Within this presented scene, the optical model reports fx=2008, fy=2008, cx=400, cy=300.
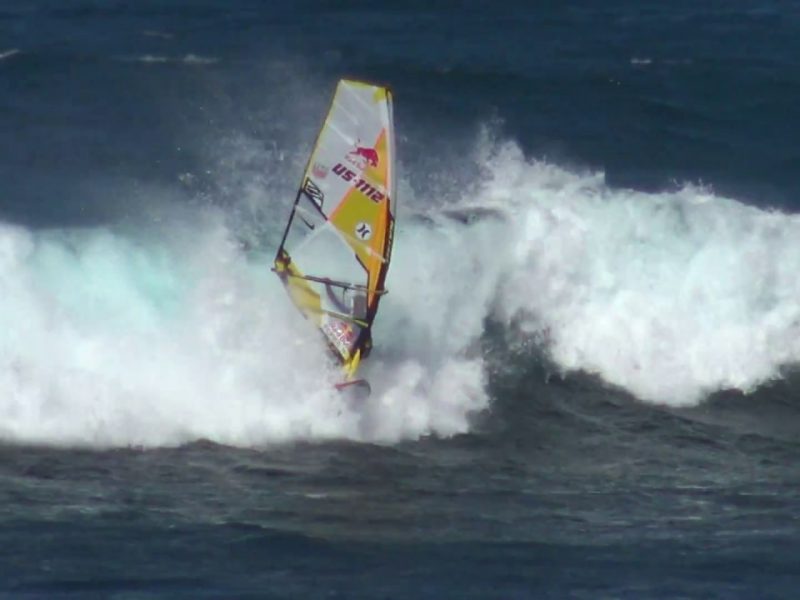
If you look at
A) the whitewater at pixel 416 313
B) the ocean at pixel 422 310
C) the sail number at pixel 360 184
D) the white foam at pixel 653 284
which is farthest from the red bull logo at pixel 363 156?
the white foam at pixel 653 284

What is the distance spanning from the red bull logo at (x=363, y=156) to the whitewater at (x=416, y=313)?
2.62 m

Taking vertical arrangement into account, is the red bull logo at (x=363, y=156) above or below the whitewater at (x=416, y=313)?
above

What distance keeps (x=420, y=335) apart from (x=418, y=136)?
5.62 m

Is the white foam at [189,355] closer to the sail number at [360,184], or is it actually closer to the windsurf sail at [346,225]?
the windsurf sail at [346,225]

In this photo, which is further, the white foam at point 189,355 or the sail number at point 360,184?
the white foam at point 189,355

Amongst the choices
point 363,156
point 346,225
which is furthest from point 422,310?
point 363,156

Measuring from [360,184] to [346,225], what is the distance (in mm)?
651

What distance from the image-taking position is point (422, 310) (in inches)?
1053

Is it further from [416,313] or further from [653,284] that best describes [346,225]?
[653,284]

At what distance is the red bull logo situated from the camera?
23.1 meters

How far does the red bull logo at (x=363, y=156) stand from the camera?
75.9ft

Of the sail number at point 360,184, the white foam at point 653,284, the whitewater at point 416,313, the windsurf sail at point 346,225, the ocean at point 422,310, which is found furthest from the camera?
the white foam at point 653,284

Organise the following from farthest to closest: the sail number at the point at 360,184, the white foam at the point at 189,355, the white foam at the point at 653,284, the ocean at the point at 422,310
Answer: the white foam at the point at 653,284 → the white foam at the point at 189,355 → the sail number at the point at 360,184 → the ocean at the point at 422,310

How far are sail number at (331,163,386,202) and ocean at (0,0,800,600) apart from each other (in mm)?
2403
